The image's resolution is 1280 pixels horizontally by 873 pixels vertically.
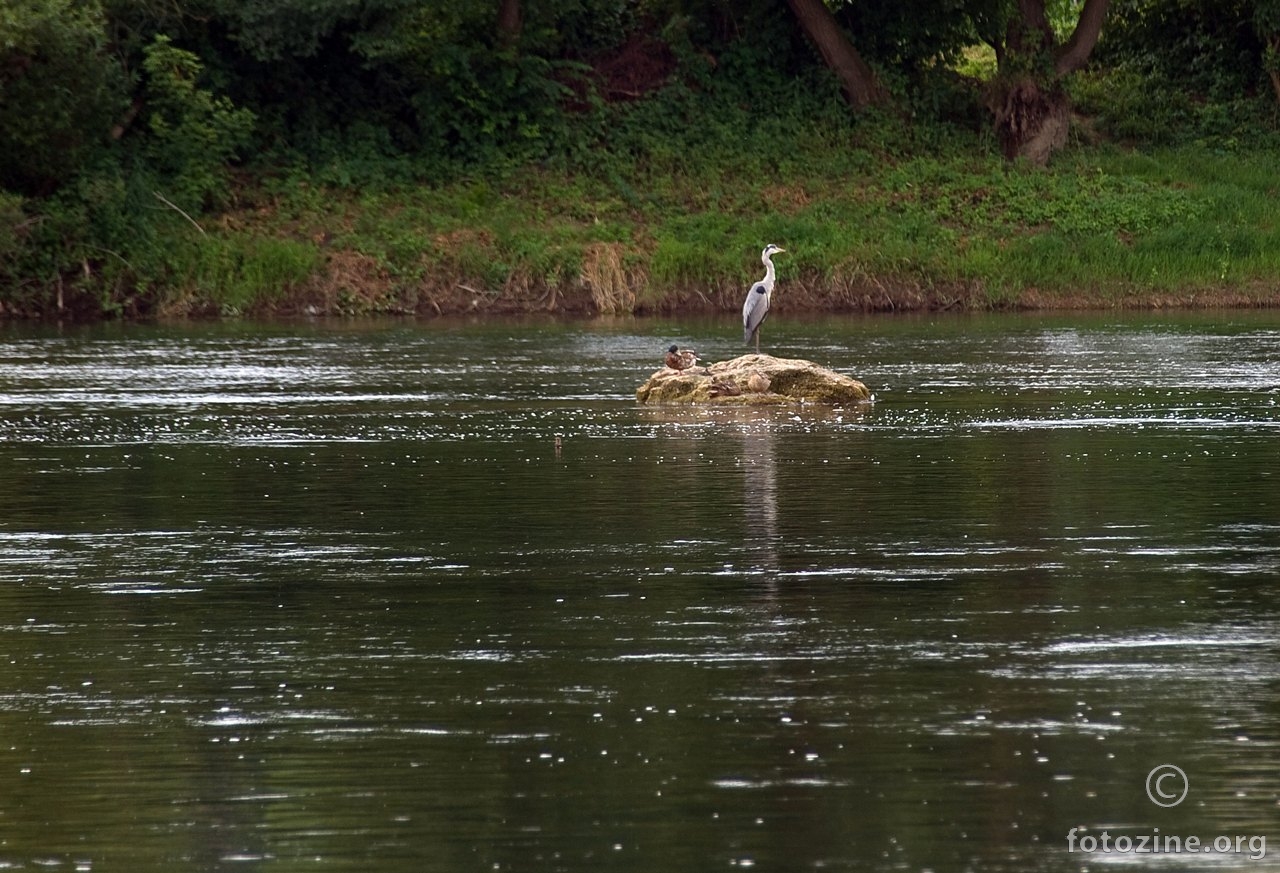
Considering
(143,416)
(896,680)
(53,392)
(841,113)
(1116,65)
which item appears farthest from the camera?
(1116,65)

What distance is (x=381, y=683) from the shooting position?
9633 millimetres

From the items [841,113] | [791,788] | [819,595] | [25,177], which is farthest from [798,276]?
[791,788]

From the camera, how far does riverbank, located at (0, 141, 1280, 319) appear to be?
4456 cm

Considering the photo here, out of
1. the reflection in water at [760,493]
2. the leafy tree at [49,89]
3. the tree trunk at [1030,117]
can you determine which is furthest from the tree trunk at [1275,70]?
the reflection in water at [760,493]

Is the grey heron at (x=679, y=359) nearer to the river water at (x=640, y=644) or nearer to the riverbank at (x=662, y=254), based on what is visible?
the river water at (x=640, y=644)

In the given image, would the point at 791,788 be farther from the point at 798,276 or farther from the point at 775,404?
the point at 798,276

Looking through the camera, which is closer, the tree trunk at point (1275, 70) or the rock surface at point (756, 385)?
the rock surface at point (756, 385)

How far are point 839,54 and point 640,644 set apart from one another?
1721 inches

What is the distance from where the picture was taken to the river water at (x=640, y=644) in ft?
24.4

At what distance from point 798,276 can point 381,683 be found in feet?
119

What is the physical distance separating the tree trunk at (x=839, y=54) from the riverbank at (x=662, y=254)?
5.37 meters

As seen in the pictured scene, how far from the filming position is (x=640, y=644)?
1039 cm

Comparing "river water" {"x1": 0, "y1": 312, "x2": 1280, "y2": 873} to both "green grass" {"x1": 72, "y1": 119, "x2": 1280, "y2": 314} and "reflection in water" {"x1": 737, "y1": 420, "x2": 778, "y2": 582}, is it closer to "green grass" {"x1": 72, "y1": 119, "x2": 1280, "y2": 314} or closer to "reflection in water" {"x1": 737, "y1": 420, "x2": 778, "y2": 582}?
"reflection in water" {"x1": 737, "y1": 420, "x2": 778, "y2": 582}

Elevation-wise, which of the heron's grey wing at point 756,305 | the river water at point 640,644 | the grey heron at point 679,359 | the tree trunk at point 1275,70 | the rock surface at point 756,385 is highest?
the tree trunk at point 1275,70
